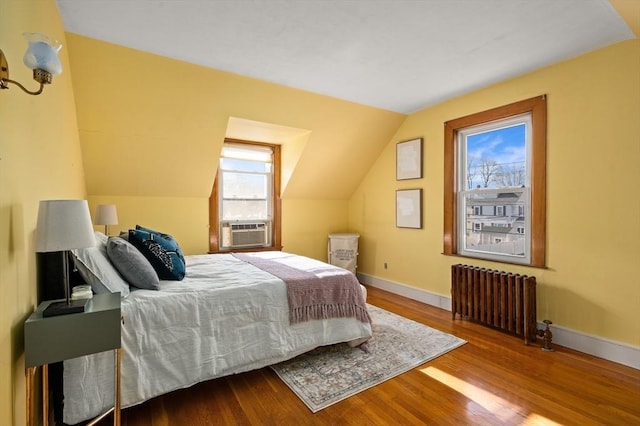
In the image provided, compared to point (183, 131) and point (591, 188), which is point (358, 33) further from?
point (591, 188)

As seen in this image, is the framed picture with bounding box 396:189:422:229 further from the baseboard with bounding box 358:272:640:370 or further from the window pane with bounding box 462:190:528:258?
the baseboard with bounding box 358:272:640:370

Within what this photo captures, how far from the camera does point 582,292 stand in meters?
2.73

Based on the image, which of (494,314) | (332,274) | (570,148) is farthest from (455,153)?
(332,274)

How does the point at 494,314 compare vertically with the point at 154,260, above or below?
below

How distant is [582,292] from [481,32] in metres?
2.37

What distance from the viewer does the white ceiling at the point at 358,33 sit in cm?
204

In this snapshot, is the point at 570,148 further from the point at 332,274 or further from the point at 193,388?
the point at 193,388

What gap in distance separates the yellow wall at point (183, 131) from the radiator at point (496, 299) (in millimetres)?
2323

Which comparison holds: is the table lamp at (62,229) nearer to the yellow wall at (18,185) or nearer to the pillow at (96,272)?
the yellow wall at (18,185)

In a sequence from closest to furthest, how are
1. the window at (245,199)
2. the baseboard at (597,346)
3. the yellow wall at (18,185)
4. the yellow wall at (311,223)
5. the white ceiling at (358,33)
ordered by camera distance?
the yellow wall at (18,185), the white ceiling at (358,33), the baseboard at (597,346), the window at (245,199), the yellow wall at (311,223)

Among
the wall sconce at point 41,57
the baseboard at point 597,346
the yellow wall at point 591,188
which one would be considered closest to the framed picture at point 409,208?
the yellow wall at point 591,188

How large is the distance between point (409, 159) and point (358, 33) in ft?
7.55

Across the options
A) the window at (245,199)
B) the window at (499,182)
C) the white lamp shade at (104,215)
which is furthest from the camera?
the window at (245,199)

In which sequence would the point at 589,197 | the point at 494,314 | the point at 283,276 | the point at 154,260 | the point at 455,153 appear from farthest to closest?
the point at 455,153, the point at 494,314, the point at 589,197, the point at 283,276, the point at 154,260
